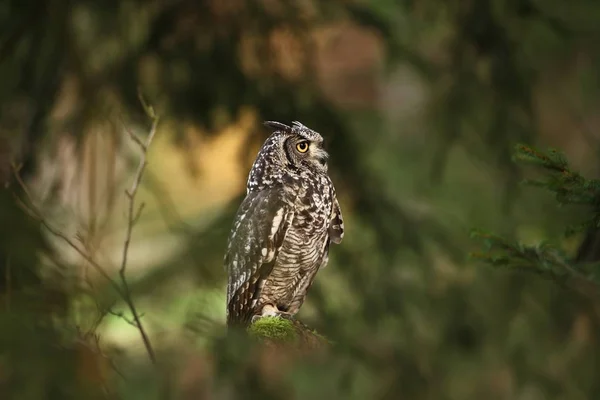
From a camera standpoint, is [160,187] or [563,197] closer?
[563,197]

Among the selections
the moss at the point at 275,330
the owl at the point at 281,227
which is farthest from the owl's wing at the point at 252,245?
the moss at the point at 275,330

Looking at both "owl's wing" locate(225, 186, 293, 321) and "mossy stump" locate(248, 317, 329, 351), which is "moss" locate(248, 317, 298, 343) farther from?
"owl's wing" locate(225, 186, 293, 321)

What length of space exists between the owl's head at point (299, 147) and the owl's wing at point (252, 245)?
0.06 m

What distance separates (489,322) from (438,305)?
59 centimetres

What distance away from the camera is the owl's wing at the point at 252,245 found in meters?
1.41

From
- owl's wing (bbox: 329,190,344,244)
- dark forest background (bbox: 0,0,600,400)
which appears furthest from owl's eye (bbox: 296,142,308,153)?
dark forest background (bbox: 0,0,600,400)

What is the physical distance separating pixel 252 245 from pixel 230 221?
118 centimetres

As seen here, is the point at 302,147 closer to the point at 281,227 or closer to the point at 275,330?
the point at 281,227

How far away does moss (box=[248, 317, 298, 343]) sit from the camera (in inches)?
49.3

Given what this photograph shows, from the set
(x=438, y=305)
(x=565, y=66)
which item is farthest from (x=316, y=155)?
(x=565, y=66)

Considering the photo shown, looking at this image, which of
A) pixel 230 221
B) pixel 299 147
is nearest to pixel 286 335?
pixel 299 147

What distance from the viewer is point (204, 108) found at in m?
3.54

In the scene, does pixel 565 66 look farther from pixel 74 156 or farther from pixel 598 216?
pixel 598 216

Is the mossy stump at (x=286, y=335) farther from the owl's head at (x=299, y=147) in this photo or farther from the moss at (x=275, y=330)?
the owl's head at (x=299, y=147)
